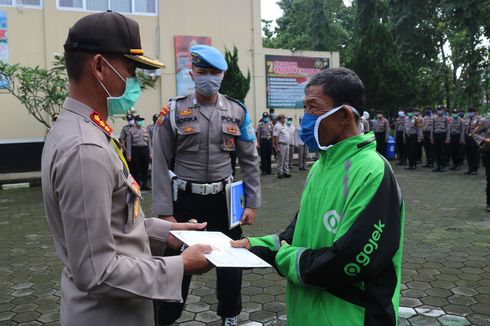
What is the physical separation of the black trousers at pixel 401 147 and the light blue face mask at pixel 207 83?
14.5 m

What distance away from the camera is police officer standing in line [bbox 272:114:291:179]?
13.7 m

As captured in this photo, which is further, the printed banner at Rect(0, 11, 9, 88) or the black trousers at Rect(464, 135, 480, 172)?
the printed banner at Rect(0, 11, 9, 88)

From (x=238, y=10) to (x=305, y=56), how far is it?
11.5 feet

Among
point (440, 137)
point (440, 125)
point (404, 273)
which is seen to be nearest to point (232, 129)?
point (404, 273)

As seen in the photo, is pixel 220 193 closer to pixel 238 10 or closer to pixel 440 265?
pixel 440 265

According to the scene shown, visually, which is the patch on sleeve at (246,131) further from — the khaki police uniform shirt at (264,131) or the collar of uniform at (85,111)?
the khaki police uniform shirt at (264,131)

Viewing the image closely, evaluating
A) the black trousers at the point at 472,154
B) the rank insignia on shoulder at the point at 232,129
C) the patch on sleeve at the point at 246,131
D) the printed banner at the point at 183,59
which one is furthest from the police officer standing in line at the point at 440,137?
the rank insignia on shoulder at the point at 232,129

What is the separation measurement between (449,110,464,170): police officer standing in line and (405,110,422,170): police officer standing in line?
1.12m

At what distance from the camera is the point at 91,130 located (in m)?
1.51

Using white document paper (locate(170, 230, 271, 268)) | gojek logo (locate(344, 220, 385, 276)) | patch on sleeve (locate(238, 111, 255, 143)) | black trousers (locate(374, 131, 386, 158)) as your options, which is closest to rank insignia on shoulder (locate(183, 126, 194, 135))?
patch on sleeve (locate(238, 111, 255, 143))

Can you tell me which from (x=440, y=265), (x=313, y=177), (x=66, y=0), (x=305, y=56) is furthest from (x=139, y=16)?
(x=313, y=177)

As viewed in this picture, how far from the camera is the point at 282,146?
544 inches

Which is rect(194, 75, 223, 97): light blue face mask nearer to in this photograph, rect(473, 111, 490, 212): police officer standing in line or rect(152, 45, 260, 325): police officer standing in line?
rect(152, 45, 260, 325): police officer standing in line

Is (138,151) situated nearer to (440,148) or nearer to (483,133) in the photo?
(483,133)
